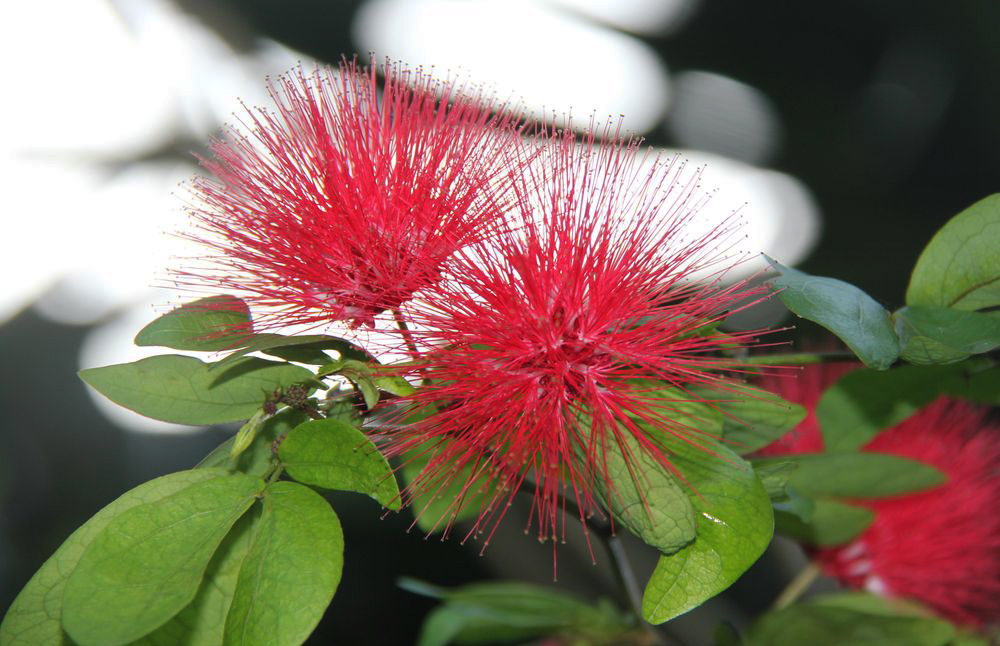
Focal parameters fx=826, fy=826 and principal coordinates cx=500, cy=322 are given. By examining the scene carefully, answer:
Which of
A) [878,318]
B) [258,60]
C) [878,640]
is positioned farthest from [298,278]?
[258,60]

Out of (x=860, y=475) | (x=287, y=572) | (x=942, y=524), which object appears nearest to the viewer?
(x=287, y=572)

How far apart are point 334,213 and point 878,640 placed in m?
0.53

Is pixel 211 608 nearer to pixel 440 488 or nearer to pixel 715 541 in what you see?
pixel 440 488

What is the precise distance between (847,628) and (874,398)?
0.19 metres

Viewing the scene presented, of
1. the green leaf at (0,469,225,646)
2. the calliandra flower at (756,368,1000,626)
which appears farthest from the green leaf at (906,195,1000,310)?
the green leaf at (0,469,225,646)

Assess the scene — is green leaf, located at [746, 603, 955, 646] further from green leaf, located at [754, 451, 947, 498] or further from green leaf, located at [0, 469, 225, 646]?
green leaf, located at [0, 469, 225, 646]

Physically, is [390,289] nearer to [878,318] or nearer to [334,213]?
[334,213]

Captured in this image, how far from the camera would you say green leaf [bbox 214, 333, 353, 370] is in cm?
46

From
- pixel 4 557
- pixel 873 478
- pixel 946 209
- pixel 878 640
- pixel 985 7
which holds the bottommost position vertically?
pixel 4 557

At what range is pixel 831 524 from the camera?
70 centimetres

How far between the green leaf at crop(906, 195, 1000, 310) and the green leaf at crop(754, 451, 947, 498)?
0.14m

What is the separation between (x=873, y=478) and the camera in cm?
65

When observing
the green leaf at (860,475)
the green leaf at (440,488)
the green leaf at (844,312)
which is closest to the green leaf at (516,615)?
the green leaf at (440,488)

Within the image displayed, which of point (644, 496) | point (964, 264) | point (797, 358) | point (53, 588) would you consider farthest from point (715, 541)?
point (53, 588)
